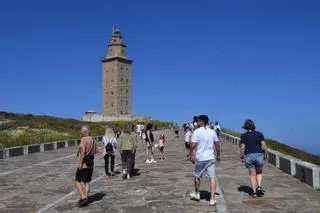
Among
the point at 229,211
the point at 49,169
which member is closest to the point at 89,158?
the point at 229,211

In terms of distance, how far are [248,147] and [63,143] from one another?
2382cm

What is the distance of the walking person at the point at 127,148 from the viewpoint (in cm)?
1504

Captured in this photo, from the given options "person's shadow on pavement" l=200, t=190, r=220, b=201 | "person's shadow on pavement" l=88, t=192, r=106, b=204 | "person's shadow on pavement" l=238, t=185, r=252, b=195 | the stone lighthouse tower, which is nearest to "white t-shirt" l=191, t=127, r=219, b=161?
"person's shadow on pavement" l=200, t=190, r=220, b=201

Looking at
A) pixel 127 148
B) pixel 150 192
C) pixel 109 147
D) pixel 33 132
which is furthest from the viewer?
pixel 33 132

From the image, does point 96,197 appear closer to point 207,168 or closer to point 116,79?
point 207,168

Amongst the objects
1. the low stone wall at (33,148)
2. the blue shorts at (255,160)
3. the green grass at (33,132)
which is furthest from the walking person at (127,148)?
the low stone wall at (33,148)

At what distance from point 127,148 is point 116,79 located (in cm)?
11063

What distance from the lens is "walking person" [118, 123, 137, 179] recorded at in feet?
49.3

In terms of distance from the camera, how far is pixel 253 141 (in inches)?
444

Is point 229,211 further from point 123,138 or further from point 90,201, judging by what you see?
point 123,138

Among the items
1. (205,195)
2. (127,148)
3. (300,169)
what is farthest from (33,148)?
(205,195)

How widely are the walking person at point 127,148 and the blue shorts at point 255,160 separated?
4.76m

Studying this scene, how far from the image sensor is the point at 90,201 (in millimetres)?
10992

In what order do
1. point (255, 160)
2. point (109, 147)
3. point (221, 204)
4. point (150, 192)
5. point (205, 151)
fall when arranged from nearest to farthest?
1. point (221, 204)
2. point (205, 151)
3. point (255, 160)
4. point (150, 192)
5. point (109, 147)
